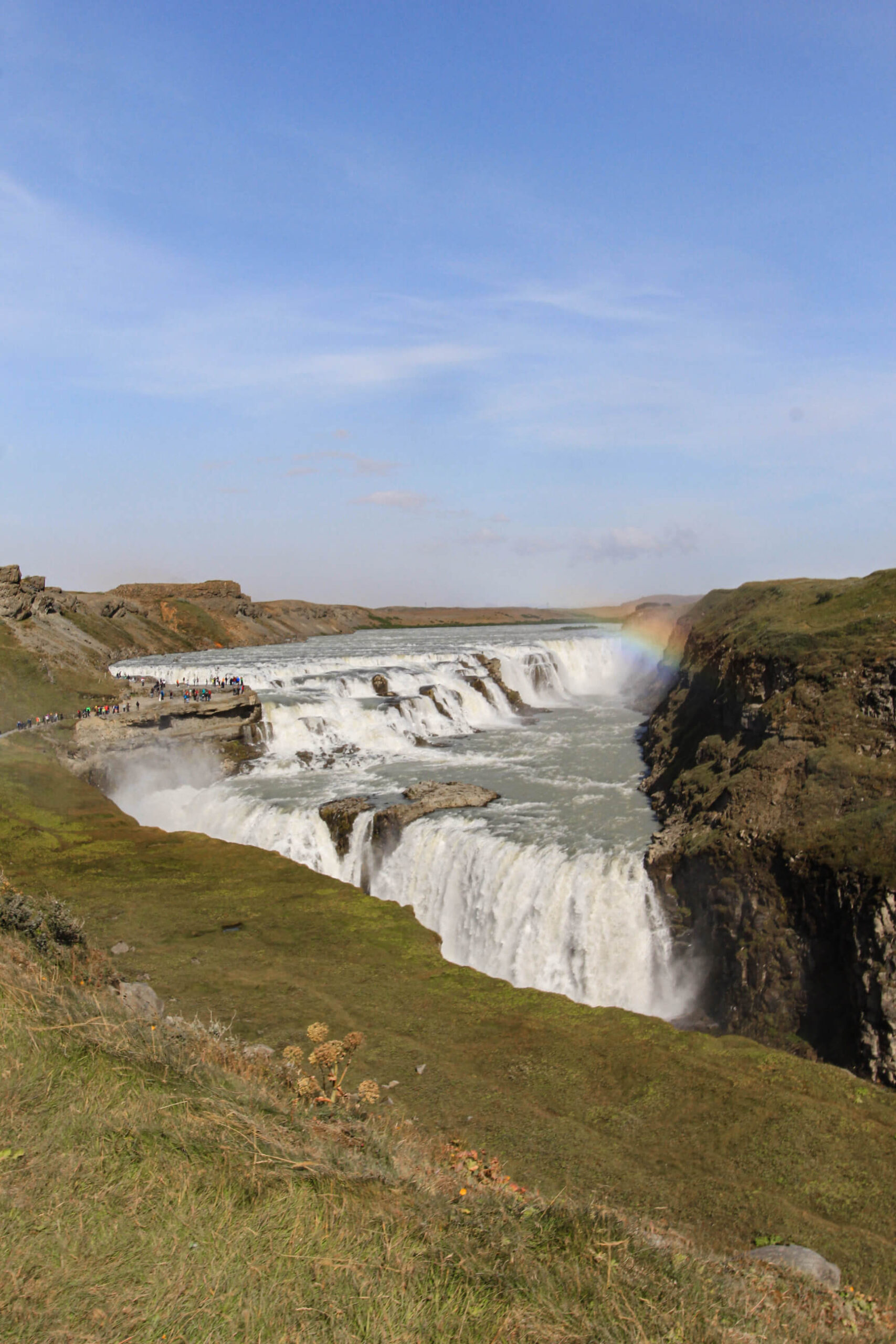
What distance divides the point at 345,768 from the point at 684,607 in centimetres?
4845

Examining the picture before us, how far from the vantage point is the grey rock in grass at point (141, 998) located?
1073 cm

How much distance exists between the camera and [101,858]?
22.2 metres

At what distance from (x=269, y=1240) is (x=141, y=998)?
28.0 ft

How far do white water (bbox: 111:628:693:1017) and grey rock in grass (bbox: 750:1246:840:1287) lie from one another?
9822mm

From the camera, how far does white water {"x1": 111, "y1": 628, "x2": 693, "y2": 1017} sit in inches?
759

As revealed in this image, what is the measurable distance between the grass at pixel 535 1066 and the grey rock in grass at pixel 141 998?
3.78 feet

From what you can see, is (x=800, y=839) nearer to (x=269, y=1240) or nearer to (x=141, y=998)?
(x=141, y=998)

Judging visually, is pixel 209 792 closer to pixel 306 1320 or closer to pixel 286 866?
pixel 286 866

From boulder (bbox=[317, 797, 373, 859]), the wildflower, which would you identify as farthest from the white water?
the wildflower

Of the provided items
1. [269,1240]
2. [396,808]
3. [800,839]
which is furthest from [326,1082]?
[396,808]

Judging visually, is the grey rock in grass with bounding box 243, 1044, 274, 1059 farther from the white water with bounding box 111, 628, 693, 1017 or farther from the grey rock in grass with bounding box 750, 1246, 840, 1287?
the white water with bounding box 111, 628, 693, 1017

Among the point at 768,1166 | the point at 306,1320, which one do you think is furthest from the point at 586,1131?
the point at 306,1320

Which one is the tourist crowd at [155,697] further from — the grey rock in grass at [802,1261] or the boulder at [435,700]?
the grey rock in grass at [802,1261]

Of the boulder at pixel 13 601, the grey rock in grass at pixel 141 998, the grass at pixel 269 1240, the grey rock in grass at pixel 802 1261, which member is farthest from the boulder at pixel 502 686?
the grass at pixel 269 1240
